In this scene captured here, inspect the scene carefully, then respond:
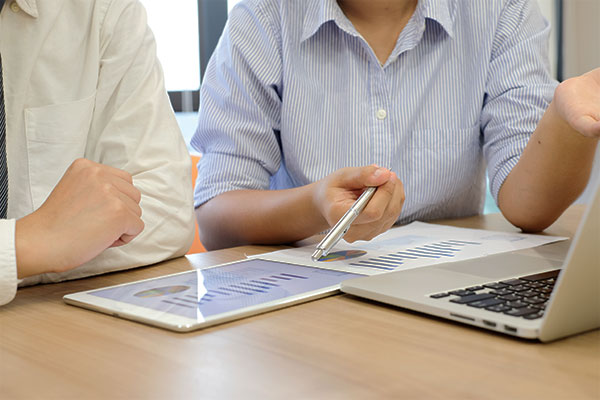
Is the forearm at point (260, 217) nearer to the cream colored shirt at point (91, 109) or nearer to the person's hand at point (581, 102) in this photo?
the cream colored shirt at point (91, 109)

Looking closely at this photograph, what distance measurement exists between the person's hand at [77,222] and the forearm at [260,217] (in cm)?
28

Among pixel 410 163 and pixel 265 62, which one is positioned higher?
pixel 265 62

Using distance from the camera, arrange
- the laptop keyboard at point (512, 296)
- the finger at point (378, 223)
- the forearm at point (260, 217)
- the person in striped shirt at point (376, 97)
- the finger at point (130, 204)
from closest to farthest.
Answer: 1. the laptop keyboard at point (512, 296)
2. the finger at point (130, 204)
3. the finger at point (378, 223)
4. the forearm at point (260, 217)
5. the person in striped shirt at point (376, 97)

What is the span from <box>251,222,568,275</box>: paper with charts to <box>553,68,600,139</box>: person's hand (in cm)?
19

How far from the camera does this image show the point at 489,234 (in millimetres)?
1003

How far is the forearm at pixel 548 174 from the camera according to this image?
3.34ft

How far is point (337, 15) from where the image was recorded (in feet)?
4.04

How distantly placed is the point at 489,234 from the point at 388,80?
15.7 inches

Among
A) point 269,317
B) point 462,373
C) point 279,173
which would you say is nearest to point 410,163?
point 279,173

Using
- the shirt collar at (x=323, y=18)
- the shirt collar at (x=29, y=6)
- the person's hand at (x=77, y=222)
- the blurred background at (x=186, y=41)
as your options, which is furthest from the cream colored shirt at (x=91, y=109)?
the blurred background at (x=186, y=41)

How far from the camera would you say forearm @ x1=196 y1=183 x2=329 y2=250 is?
100cm

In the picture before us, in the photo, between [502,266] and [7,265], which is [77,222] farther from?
[502,266]

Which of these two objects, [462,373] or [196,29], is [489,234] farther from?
[196,29]

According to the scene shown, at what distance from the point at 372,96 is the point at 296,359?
2.74ft
